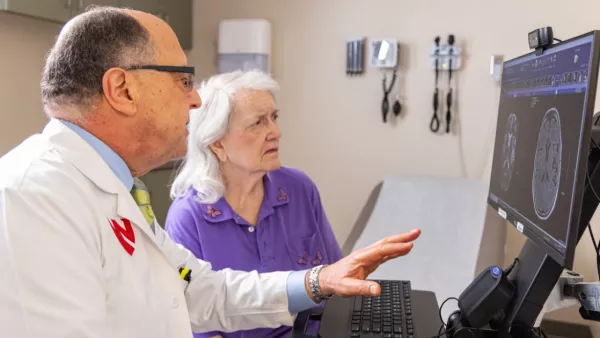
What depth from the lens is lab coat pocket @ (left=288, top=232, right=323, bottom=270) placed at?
65.5 inches

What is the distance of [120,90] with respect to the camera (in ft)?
3.08

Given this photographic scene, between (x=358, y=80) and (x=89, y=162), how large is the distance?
8.40 ft

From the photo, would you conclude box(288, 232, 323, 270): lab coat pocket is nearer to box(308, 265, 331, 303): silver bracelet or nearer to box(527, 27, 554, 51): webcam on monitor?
box(308, 265, 331, 303): silver bracelet

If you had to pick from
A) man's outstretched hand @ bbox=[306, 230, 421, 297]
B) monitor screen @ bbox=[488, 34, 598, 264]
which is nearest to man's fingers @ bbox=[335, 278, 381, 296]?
man's outstretched hand @ bbox=[306, 230, 421, 297]

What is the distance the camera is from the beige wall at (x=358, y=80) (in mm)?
2812

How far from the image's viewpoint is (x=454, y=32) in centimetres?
309

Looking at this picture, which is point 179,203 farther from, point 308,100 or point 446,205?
point 308,100

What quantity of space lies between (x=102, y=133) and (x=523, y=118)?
82 cm

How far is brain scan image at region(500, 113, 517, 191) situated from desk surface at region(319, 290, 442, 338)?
1.05 ft

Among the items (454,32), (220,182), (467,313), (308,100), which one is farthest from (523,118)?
(308,100)

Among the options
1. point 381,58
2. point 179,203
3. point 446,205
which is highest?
point 381,58

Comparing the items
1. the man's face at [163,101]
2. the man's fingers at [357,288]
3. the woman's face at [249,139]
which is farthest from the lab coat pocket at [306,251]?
the man's face at [163,101]

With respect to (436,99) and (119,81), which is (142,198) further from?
(436,99)

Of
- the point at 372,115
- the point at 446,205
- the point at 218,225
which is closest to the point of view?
the point at 218,225
